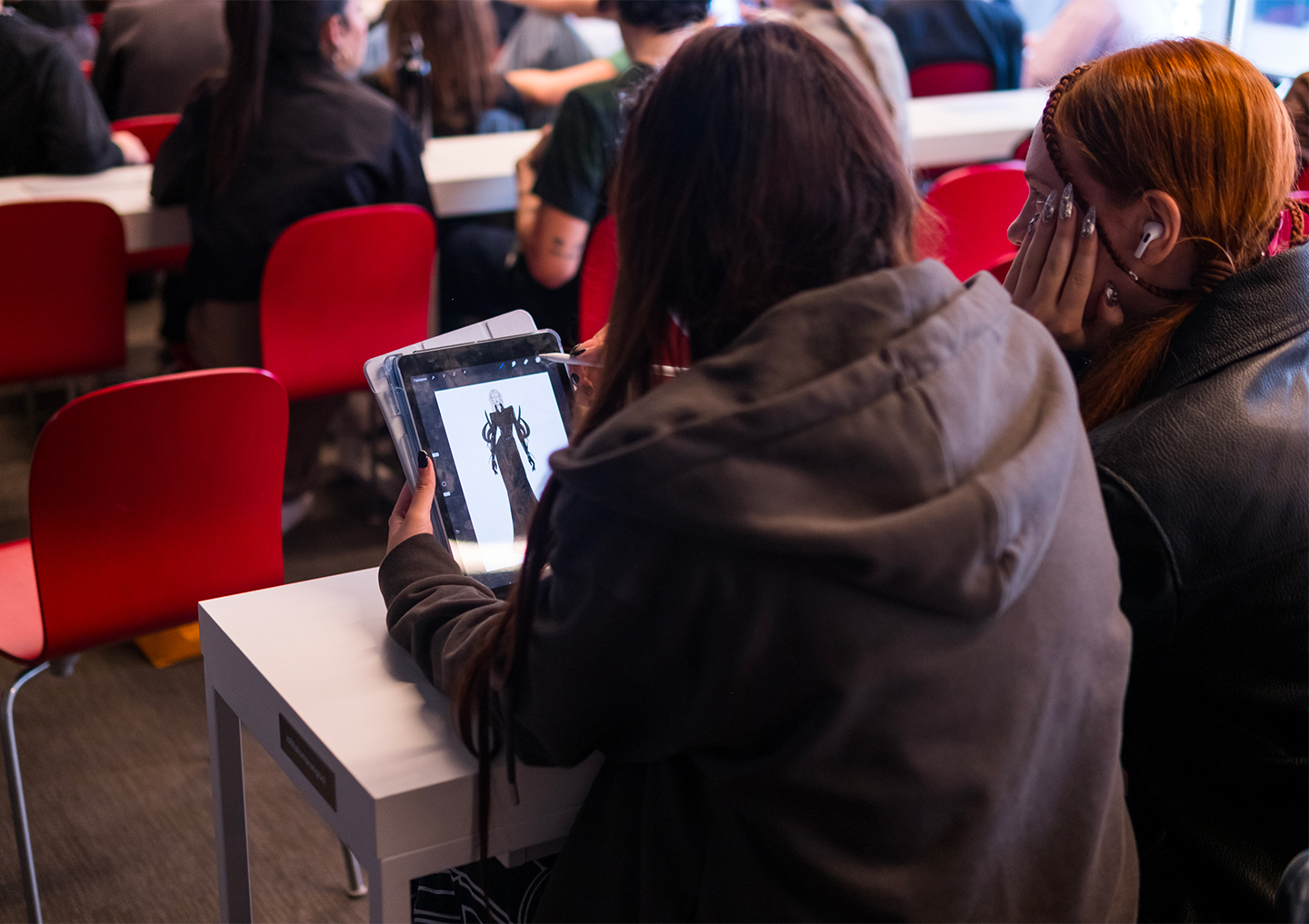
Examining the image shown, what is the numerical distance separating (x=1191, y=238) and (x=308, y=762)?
2.99 ft

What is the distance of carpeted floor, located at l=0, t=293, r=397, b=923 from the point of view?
5.82ft

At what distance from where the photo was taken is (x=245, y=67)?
8.48 ft

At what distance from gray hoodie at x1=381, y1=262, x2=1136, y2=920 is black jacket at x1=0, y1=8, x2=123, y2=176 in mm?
2624

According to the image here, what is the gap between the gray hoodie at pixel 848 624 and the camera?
0.76m

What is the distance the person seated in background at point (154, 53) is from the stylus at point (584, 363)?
3282 mm

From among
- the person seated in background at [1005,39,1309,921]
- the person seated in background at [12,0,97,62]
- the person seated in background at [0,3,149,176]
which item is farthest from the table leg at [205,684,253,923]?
the person seated in background at [12,0,97,62]

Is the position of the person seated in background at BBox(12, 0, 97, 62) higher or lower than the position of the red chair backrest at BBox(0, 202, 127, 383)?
higher

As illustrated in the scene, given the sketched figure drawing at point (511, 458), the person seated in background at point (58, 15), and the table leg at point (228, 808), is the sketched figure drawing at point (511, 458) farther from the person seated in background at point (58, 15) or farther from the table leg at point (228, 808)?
the person seated in background at point (58, 15)

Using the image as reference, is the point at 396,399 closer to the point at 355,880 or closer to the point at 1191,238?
the point at 1191,238

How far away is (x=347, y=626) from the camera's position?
1173 mm

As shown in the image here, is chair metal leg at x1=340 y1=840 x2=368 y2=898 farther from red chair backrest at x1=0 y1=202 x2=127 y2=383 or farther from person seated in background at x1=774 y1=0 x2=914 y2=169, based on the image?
person seated in background at x1=774 y1=0 x2=914 y2=169

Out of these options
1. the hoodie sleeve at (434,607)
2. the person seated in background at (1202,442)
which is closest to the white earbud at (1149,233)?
the person seated in background at (1202,442)

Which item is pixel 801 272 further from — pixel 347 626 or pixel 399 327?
pixel 399 327

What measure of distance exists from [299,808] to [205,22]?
3051 mm
